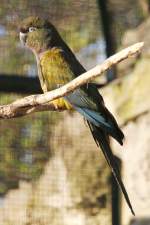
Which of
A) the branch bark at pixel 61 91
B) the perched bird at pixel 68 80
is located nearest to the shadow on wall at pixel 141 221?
the perched bird at pixel 68 80

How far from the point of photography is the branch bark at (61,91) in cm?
246

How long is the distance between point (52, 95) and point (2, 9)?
4.71 ft

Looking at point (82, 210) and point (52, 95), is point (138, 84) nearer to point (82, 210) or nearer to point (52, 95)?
point (82, 210)

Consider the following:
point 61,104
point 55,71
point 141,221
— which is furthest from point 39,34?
point 141,221

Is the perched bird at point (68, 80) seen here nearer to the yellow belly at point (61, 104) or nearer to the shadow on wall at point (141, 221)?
the yellow belly at point (61, 104)

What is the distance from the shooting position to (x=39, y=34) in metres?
3.46

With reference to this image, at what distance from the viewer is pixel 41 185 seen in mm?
4117

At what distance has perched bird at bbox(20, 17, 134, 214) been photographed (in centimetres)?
302

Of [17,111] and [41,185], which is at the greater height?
[17,111]

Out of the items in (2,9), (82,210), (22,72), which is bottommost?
(82,210)

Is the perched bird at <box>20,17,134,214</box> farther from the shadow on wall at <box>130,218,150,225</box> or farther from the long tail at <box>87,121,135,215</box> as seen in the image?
the shadow on wall at <box>130,218,150,225</box>

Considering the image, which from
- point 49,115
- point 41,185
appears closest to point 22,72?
point 49,115

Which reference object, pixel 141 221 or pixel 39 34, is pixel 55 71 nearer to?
pixel 39 34

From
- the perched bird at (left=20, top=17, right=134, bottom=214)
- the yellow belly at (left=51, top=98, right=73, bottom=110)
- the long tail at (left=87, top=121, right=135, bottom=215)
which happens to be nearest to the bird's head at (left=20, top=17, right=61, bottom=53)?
the perched bird at (left=20, top=17, right=134, bottom=214)
